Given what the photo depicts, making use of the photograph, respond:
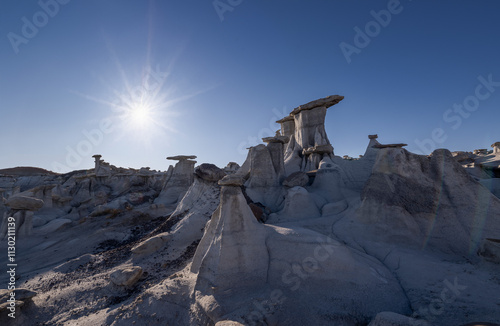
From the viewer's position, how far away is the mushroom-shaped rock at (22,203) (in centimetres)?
952

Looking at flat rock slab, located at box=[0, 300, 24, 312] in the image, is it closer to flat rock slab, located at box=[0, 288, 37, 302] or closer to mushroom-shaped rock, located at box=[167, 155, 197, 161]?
flat rock slab, located at box=[0, 288, 37, 302]

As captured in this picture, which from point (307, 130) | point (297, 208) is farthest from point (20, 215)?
point (307, 130)

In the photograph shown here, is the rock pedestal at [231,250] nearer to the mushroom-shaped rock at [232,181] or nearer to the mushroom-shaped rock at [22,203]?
the mushroom-shaped rock at [232,181]

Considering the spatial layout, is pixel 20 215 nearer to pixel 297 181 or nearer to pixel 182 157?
pixel 182 157

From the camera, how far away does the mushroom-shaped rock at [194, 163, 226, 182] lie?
9422 millimetres

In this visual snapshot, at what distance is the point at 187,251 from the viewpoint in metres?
6.56

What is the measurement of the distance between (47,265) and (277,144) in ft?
31.7

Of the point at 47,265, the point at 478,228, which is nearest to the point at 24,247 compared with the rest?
the point at 47,265

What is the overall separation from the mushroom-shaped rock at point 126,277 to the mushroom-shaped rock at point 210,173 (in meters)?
4.50

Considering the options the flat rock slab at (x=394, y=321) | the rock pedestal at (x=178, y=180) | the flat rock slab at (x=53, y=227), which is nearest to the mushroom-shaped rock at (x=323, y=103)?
the rock pedestal at (x=178, y=180)

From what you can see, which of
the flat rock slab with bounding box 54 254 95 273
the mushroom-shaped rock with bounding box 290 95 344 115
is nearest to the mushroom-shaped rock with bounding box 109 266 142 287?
the flat rock slab with bounding box 54 254 95 273

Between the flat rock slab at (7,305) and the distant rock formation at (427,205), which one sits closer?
the flat rock slab at (7,305)

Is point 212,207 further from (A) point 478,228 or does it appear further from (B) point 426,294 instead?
(A) point 478,228

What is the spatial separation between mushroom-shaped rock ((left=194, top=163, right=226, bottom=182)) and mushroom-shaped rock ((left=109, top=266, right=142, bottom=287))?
4496 millimetres
